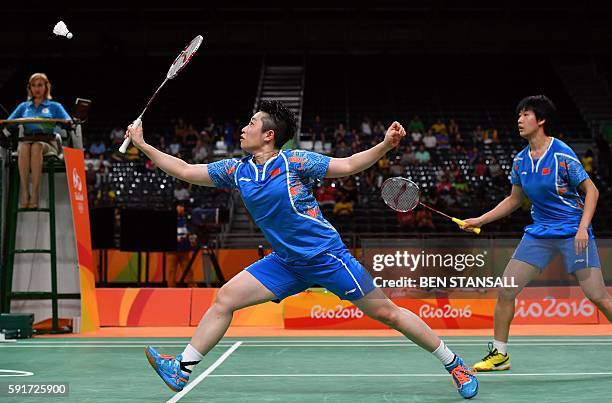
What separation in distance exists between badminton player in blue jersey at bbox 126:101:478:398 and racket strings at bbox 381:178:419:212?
1.39 metres

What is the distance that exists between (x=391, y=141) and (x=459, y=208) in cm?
1266

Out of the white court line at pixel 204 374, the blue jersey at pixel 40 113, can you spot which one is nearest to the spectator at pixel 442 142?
the blue jersey at pixel 40 113

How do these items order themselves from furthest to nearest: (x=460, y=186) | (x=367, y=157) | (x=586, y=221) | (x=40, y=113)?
1. (x=460, y=186)
2. (x=40, y=113)
3. (x=586, y=221)
4. (x=367, y=157)

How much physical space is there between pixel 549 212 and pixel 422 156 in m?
14.3

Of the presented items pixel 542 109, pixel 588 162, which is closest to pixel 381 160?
pixel 588 162

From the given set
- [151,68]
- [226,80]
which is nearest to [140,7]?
[151,68]

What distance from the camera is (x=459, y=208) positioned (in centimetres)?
1692

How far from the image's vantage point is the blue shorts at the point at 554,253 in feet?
19.4

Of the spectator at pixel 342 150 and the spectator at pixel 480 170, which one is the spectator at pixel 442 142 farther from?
the spectator at pixel 342 150

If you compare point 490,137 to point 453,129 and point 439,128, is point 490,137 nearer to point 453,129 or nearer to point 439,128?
point 453,129

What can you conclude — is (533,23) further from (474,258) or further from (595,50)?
(474,258)

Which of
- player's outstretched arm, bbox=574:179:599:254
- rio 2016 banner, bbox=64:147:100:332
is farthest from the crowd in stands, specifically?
player's outstretched arm, bbox=574:179:599:254

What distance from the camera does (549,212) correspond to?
605cm

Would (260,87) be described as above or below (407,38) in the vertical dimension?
below
